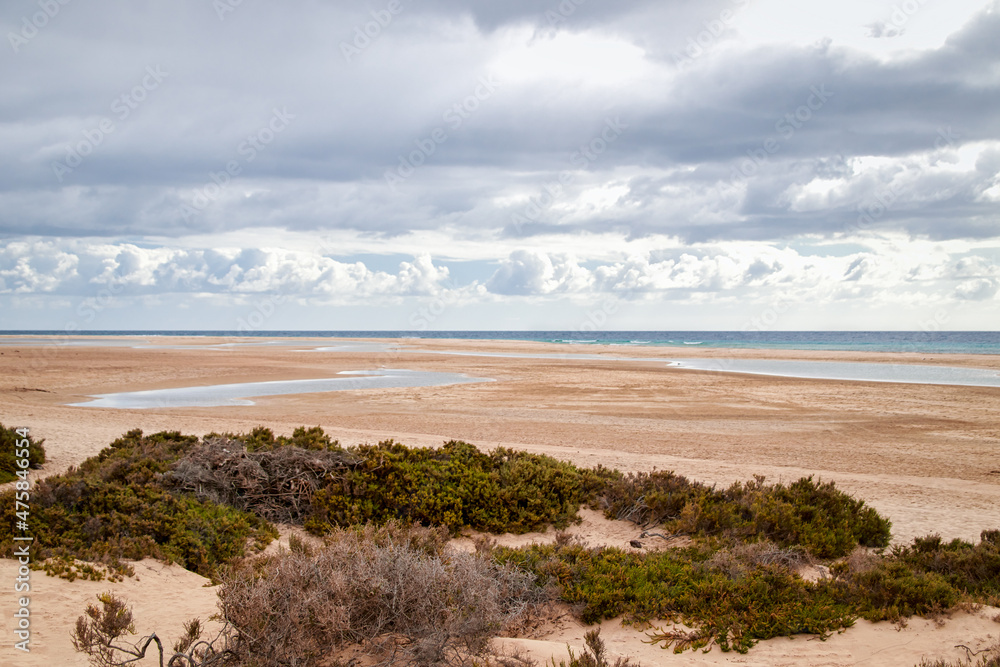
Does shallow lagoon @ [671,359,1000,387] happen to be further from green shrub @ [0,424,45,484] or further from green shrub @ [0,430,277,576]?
green shrub @ [0,424,45,484]

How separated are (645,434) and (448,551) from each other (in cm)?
1143

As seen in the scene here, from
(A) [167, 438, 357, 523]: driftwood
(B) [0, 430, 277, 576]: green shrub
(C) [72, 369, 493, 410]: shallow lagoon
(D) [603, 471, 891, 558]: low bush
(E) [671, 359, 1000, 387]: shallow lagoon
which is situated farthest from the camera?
(E) [671, 359, 1000, 387]: shallow lagoon

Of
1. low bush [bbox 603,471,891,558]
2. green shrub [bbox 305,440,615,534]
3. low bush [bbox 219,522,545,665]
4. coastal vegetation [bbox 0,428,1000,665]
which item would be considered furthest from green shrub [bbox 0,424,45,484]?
low bush [bbox 603,471,891,558]

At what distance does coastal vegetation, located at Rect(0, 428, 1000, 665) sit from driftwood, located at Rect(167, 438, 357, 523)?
3 cm

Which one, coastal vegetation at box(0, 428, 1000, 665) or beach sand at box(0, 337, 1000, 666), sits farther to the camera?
beach sand at box(0, 337, 1000, 666)

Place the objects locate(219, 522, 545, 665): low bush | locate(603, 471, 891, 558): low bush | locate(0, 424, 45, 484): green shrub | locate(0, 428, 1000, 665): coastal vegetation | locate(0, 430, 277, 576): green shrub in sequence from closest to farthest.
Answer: locate(219, 522, 545, 665): low bush
locate(0, 428, 1000, 665): coastal vegetation
locate(0, 430, 277, 576): green shrub
locate(603, 471, 891, 558): low bush
locate(0, 424, 45, 484): green shrub

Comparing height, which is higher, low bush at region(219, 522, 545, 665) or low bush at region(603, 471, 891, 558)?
low bush at region(219, 522, 545, 665)

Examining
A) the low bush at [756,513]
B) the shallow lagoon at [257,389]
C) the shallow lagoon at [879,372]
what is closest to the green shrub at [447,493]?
the low bush at [756,513]

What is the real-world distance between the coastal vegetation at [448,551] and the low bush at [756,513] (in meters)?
0.03

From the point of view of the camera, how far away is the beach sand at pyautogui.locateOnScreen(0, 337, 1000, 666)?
18.0ft

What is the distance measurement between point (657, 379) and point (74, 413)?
25027mm

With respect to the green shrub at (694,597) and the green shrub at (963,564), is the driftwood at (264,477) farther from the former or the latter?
the green shrub at (963,564)

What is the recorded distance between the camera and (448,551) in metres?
6.52

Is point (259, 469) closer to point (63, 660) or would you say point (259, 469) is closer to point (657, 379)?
point (63, 660)
